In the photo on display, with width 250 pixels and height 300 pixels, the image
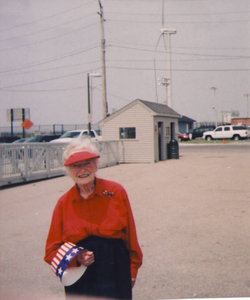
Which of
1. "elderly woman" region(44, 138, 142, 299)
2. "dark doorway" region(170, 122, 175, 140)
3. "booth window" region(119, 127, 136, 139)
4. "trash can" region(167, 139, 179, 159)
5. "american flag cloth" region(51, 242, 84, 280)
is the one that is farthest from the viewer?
"dark doorway" region(170, 122, 175, 140)

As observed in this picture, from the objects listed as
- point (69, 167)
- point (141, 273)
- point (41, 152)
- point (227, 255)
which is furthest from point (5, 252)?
point (41, 152)

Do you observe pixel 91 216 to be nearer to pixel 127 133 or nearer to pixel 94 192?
pixel 94 192

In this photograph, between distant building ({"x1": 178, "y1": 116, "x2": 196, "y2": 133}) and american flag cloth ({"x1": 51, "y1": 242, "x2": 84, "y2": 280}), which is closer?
american flag cloth ({"x1": 51, "y1": 242, "x2": 84, "y2": 280})

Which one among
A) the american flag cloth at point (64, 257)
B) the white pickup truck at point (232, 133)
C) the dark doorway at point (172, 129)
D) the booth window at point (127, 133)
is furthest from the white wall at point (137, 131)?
the white pickup truck at point (232, 133)

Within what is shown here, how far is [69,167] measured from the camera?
86.4 inches

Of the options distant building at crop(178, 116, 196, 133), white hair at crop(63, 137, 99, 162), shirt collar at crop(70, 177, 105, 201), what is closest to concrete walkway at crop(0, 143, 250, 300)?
shirt collar at crop(70, 177, 105, 201)

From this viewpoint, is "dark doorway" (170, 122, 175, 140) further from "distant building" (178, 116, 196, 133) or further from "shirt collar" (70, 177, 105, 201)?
"distant building" (178, 116, 196, 133)

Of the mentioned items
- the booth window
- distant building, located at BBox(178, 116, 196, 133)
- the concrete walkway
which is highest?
distant building, located at BBox(178, 116, 196, 133)

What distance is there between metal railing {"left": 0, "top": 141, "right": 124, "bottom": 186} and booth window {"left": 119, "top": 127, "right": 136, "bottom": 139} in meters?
5.20

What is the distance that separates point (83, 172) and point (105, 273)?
57 cm

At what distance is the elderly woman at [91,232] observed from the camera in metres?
2.07

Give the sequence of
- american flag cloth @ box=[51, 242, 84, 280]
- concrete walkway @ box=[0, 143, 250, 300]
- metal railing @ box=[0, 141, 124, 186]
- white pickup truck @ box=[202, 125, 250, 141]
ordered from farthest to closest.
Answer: white pickup truck @ box=[202, 125, 250, 141] → metal railing @ box=[0, 141, 124, 186] → concrete walkway @ box=[0, 143, 250, 300] → american flag cloth @ box=[51, 242, 84, 280]

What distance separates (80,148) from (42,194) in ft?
24.2

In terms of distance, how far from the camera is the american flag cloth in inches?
77.4
